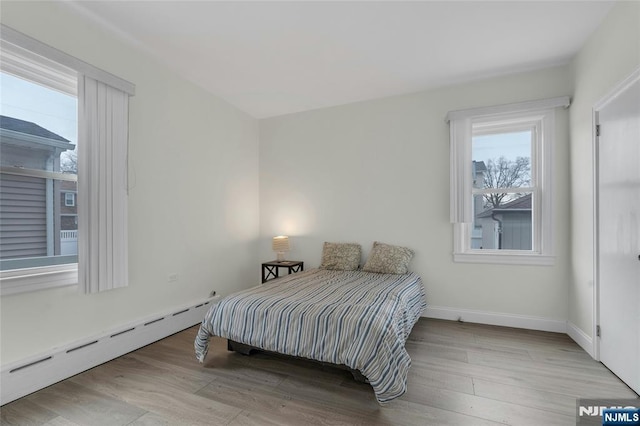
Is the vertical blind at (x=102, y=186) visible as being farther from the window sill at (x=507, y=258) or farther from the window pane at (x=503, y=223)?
the window pane at (x=503, y=223)

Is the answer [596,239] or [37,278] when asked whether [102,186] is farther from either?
[596,239]

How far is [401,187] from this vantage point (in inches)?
142

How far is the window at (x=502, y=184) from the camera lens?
9.95 feet

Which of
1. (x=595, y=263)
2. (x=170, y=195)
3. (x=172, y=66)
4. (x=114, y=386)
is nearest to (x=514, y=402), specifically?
(x=595, y=263)

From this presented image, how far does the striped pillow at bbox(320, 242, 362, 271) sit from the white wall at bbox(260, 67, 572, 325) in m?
0.15

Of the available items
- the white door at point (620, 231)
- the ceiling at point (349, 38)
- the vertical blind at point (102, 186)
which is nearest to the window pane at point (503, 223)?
the white door at point (620, 231)

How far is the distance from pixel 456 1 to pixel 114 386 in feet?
12.1

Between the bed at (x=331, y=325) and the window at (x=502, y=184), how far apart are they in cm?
120

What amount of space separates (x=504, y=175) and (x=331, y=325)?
8.77ft

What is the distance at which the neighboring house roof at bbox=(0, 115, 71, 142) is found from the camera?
1.95 meters

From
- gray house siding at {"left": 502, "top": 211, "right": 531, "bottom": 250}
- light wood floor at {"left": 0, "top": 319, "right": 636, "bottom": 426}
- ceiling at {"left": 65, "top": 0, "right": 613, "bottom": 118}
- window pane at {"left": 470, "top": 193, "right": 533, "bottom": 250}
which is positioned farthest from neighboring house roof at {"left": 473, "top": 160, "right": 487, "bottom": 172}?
light wood floor at {"left": 0, "top": 319, "right": 636, "bottom": 426}

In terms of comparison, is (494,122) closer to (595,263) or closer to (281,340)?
(595,263)

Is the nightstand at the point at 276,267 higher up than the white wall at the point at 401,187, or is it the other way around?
the white wall at the point at 401,187

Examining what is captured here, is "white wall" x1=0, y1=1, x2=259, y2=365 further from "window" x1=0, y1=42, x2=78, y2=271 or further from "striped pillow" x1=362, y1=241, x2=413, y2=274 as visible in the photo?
"striped pillow" x1=362, y1=241, x2=413, y2=274
